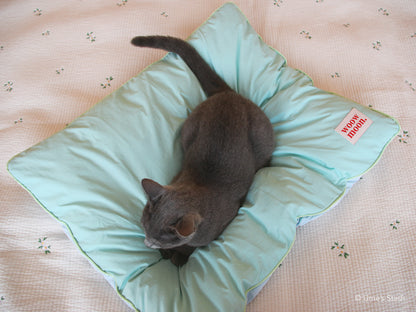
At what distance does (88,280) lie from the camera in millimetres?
1052

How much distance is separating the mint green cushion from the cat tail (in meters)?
0.05

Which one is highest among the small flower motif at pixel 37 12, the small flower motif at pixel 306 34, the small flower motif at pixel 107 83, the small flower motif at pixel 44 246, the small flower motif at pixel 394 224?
the small flower motif at pixel 37 12

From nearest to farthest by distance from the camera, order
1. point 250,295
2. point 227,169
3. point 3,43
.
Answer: point 250,295 < point 227,169 < point 3,43

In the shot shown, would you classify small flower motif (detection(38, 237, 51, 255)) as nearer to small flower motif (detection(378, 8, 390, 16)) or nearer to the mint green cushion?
the mint green cushion

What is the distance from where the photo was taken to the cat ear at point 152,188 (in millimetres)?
963

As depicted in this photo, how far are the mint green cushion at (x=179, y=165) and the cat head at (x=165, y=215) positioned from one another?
4.8 inches

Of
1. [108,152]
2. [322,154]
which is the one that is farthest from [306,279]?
[108,152]

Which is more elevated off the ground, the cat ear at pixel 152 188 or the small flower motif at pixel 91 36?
the small flower motif at pixel 91 36

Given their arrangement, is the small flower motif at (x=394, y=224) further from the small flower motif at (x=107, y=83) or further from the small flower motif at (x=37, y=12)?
the small flower motif at (x=37, y=12)

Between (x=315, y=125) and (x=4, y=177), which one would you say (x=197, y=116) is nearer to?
(x=315, y=125)

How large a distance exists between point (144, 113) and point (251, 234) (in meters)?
0.69

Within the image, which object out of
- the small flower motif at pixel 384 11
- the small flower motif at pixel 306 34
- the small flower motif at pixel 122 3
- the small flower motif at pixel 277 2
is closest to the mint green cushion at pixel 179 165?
the small flower motif at pixel 306 34

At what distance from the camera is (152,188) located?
0.97 metres

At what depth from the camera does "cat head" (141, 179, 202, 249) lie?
0.95 meters
